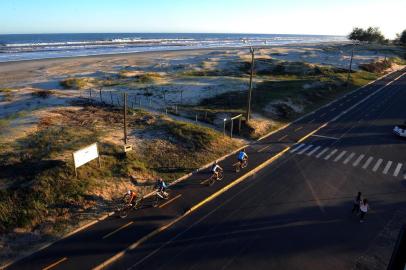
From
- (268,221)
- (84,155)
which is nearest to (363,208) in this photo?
(268,221)

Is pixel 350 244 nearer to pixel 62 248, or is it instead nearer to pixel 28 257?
pixel 62 248

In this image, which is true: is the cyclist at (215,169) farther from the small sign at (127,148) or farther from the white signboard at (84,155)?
the white signboard at (84,155)

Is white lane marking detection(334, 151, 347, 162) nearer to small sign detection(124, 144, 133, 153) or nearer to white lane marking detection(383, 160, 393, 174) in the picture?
white lane marking detection(383, 160, 393, 174)

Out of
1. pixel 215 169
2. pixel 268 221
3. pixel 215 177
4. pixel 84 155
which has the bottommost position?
pixel 268 221

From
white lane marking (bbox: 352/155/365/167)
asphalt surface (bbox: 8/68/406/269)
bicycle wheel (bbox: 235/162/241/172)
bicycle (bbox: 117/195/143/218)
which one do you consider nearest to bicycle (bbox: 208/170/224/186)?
asphalt surface (bbox: 8/68/406/269)

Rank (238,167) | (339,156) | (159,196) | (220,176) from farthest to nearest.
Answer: (339,156) < (238,167) < (220,176) < (159,196)

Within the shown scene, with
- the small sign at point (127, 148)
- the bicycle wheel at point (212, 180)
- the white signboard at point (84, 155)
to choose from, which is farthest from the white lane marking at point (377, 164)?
the white signboard at point (84, 155)

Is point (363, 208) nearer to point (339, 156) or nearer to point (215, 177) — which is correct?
point (215, 177)
